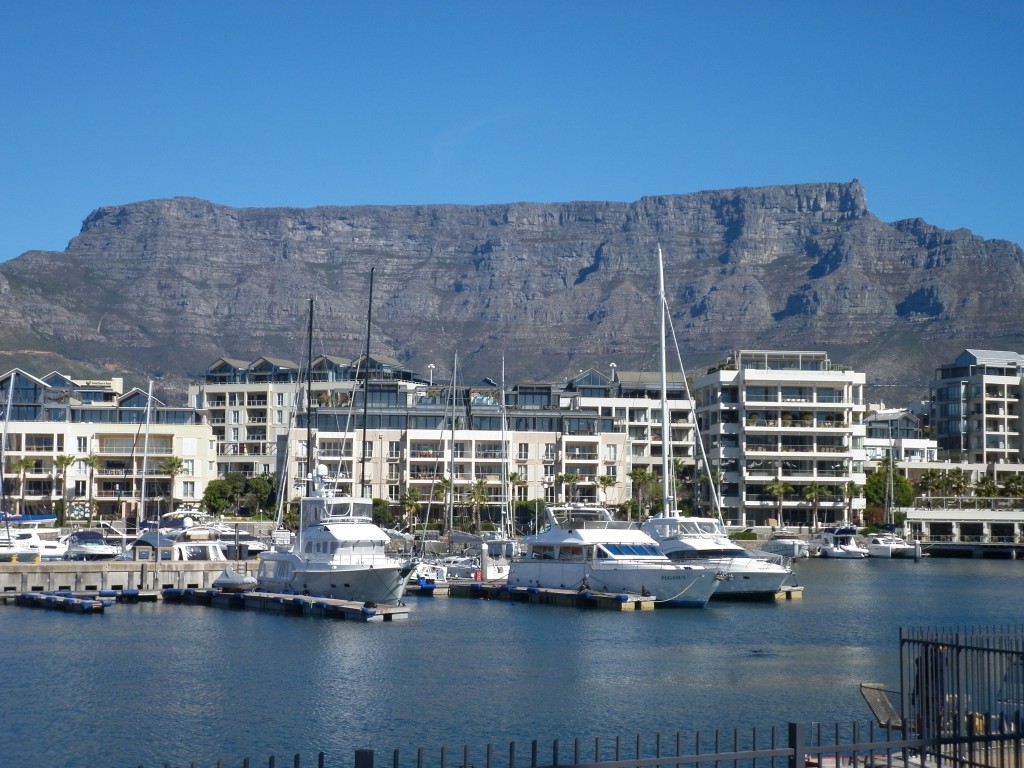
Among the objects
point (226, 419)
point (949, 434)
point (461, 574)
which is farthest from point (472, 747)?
point (949, 434)

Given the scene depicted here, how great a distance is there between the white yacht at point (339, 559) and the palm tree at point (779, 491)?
78531 mm

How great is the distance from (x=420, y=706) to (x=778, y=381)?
4349 inches

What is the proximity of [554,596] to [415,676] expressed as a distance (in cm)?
2658

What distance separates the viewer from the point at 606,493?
148 meters

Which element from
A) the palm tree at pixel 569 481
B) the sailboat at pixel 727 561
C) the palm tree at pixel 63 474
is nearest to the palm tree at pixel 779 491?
the palm tree at pixel 569 481

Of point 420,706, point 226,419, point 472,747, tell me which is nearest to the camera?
point 472,747

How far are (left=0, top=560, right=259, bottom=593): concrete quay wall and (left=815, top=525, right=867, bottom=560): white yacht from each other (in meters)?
65.2

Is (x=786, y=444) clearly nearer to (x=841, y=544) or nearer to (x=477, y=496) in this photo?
(x=841, y=544)

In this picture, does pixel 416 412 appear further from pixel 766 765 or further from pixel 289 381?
pixel 766 765

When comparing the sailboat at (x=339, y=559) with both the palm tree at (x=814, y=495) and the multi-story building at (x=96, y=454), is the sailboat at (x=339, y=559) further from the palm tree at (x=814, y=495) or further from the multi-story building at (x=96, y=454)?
the palm tree at (x=814, y=495)

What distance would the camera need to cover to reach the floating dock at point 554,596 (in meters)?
70.5

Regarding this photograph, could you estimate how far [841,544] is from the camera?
428 ft

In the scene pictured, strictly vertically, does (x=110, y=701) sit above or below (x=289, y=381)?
below

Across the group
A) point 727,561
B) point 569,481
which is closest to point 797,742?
point 727,561
